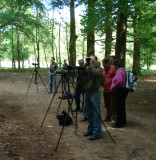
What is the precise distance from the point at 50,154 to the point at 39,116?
277 cm

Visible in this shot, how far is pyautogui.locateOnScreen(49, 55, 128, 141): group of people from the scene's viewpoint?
4.21 metres

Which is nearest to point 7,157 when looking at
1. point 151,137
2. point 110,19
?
point 151,137

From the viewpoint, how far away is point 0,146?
3725 millimetres

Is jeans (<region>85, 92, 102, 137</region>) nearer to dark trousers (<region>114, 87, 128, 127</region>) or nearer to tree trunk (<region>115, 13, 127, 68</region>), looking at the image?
dark trousers (<region>114, 87, 128, 127</region>)

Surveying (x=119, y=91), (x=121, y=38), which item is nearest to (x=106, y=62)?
(x=119, y=91)

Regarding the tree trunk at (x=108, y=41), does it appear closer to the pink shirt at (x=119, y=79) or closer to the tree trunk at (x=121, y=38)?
the tree trunk at (x=121, y=38)

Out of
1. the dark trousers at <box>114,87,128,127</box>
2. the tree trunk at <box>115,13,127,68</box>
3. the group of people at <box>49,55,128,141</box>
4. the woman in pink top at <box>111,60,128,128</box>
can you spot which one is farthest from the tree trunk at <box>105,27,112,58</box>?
the dark trousers at <box>114,87,128,127</box>

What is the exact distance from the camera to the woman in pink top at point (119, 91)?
494 cm

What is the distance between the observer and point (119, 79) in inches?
193

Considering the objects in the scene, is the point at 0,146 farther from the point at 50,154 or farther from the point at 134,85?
the point at 134,85

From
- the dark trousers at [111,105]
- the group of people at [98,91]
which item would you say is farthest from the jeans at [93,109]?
the dark trousers at [111,105]

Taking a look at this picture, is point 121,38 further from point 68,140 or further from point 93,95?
point 68,140

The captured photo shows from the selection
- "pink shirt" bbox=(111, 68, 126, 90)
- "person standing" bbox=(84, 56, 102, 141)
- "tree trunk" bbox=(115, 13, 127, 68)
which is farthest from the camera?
"tree trunk" bbox=(115, 13, 127, 68)

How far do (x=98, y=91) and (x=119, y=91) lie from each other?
0.96 m
